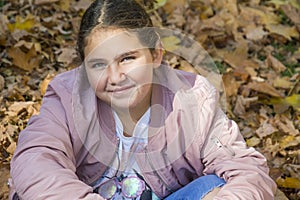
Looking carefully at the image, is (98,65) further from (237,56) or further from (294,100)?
(237,56)

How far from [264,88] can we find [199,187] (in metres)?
1.34

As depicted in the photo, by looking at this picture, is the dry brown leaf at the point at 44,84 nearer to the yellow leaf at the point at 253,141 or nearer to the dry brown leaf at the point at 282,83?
the yellow leaf at the point at 253,141

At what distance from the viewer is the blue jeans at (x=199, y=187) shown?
2.17m

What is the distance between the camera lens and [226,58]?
3.71 metres

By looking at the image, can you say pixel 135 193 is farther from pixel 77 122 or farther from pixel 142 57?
pixel 142 57

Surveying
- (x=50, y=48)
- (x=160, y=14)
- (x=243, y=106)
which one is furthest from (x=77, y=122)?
(x=160, y=14)

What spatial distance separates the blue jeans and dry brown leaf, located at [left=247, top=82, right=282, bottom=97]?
1.27 meters

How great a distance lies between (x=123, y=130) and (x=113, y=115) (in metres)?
0.07

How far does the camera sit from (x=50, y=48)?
3.65 metres

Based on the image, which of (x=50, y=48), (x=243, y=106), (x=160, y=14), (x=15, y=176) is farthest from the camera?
(x=160, y=14)

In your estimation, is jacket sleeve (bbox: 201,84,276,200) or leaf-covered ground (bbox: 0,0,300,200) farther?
leaf-covered ground (bbox: 0,0,300,200)

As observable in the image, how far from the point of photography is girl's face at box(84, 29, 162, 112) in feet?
6.92

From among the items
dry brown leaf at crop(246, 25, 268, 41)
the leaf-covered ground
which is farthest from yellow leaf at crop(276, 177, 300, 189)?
dry brown leaf at crop(246, 25, 268, 41)

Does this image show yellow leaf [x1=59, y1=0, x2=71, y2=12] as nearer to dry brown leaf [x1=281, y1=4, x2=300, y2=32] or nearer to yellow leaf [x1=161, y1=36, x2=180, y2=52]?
yellow leaf [x1=161, y1=36, x2=180, y2=52]
